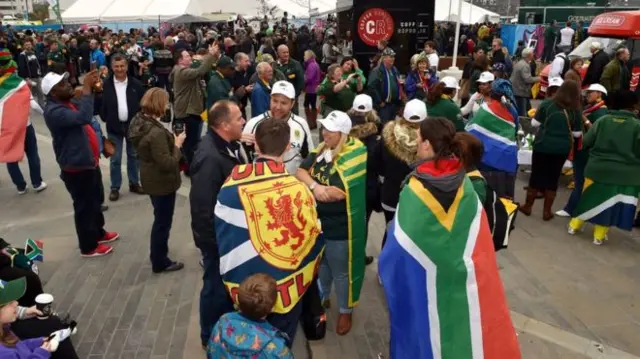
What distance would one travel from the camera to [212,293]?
360 cm

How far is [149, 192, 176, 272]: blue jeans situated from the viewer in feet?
15.9

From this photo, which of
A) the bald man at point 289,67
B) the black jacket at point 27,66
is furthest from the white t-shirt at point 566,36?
the black jacket at point 27,66

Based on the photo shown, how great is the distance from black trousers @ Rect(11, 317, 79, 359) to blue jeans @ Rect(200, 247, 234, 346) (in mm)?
854

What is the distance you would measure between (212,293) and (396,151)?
5.60ft

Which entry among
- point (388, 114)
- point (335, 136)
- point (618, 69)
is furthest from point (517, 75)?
point (335, 136)

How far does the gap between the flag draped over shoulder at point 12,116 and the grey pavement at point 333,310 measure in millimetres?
810

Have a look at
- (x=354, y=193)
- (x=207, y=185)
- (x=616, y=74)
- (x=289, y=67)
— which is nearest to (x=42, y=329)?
(x=207, y=185)

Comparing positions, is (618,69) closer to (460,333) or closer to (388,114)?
(388,114)

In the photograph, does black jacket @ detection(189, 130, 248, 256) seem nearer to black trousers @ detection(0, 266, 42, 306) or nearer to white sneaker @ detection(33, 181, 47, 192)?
black trousers @ detection(0, 266, 42, 306)

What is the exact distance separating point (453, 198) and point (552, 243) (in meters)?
3.76

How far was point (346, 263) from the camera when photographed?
3969 mm

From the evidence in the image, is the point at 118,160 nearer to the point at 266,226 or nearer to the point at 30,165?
the point at 30,165

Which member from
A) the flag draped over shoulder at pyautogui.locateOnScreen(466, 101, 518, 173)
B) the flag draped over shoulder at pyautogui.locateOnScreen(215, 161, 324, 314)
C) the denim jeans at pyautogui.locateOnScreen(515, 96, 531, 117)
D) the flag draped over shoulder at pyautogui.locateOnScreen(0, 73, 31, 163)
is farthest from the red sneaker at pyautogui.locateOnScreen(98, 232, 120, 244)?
the denim jeans at pyautogui.locateOnScreen(515, 96, 531, 117)

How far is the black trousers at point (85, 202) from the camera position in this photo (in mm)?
5137
